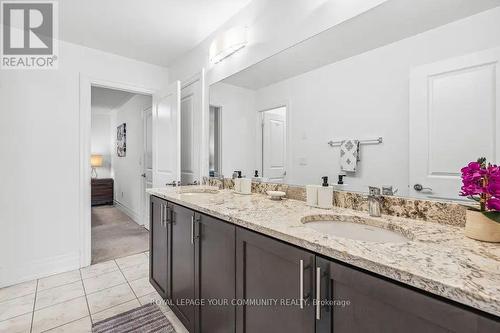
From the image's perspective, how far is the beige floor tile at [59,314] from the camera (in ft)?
5.44

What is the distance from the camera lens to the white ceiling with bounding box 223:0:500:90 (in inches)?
38.0

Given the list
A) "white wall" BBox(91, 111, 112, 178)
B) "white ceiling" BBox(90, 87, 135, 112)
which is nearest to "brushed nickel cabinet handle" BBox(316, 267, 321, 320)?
"white ceiling" BBox(90, 87, 135, 112)

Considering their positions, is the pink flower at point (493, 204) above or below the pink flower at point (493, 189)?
below

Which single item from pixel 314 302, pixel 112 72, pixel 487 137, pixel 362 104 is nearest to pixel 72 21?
pixel 112 72

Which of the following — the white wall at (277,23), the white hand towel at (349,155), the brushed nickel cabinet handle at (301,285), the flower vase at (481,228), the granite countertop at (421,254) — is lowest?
the brushed nickel cabinet handle at (301,285)

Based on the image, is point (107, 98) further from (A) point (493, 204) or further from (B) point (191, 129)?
(A) point (493, 204)

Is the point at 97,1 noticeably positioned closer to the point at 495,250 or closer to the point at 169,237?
the point at 169,237

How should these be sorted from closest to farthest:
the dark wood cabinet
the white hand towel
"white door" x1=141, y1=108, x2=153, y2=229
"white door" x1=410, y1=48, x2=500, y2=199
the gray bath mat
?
"white door" x1=410, y1=48, x2=500, y2=199 → the white hand towel → the gray bath mat → "white door" x1=141, y1=108, x2=153, y2=229 → the dark wood cabinet

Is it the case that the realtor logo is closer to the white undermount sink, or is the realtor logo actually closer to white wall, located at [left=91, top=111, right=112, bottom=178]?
the white undermount sink

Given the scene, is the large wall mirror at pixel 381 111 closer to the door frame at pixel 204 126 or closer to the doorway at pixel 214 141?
the doorway at pixel 214 141

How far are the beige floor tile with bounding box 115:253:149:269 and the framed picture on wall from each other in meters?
2.97

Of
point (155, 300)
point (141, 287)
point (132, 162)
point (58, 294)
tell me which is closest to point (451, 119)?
point (155, 300)

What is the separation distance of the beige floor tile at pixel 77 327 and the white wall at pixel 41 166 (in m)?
1.10

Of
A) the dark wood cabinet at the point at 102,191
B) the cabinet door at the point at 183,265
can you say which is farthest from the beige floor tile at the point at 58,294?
the dark wood cabinet at the point at 102,191
